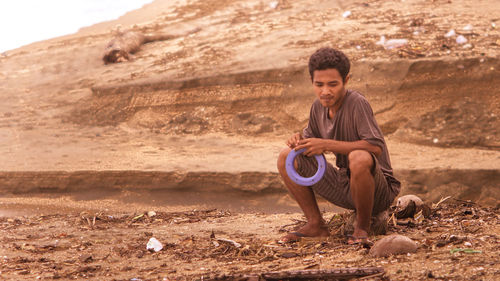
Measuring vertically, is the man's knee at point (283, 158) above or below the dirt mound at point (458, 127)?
above

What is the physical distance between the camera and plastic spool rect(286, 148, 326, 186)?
292 cm

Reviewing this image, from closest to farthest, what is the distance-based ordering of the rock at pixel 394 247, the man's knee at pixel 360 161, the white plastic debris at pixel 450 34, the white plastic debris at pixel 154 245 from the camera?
the rock at pixel 394 247
the man's knee at pixel 360 161
the white plastic debris at pixel 154 245
the white plastic debris at pixel 450 34

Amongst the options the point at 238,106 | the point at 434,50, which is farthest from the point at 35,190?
the point at 434,50

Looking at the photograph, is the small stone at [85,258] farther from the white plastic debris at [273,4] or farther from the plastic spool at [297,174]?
the white plastic debris at [273,4]

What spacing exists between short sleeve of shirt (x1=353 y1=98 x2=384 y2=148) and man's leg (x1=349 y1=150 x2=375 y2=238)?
0.29 feet

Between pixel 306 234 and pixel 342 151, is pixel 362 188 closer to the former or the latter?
pixel 342 151

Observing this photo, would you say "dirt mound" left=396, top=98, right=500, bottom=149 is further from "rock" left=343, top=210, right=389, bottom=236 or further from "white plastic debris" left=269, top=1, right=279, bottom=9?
"white plastic debris" left=269, top=1, right=279, bottom=9

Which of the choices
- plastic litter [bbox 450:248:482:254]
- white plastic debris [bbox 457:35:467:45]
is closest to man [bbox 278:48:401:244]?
plastic litter [bbox 450:248:482:254]

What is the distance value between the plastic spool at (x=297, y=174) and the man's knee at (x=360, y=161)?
7.1 inches

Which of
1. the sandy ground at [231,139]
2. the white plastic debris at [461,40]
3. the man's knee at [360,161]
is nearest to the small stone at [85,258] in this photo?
the sandy ground at [231,139]

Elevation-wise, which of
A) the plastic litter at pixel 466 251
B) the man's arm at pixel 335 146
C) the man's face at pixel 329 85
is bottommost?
the plastic litter at pixel 466 251

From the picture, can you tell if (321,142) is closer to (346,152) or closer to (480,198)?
(346,152)

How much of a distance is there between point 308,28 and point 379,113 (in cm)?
216

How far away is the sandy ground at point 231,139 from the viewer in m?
2.91
